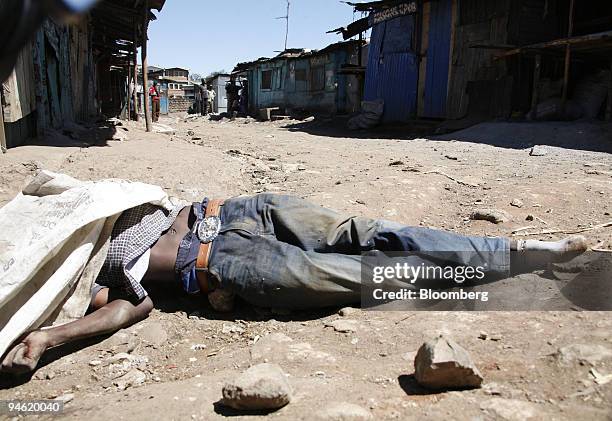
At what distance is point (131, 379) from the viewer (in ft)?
6.10

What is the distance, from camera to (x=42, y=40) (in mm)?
6980

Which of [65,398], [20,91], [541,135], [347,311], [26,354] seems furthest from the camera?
[541,135]

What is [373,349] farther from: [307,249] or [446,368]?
[307,249]

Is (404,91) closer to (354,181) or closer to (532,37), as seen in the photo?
(532,37)

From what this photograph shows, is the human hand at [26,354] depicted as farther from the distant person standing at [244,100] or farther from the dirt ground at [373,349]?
the distant person standing at [244,100]

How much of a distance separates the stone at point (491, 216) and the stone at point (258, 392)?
7.84 ft

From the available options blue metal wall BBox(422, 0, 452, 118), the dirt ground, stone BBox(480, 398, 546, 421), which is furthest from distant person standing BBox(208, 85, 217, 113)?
stone BBox(480, 398, 546, 421)

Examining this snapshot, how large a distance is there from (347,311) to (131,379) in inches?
36.3

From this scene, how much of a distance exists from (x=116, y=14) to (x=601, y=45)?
9299mm

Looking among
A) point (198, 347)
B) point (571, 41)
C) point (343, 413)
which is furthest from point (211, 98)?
point (343, 413)

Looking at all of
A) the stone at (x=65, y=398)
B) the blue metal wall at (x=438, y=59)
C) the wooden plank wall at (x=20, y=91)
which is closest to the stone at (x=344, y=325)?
the stone at (x=65, y=398)

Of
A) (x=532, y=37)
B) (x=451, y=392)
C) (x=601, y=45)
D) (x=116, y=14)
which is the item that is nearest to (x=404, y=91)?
(x=532, y=37)

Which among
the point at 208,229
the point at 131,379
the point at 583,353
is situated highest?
the point at 208,229

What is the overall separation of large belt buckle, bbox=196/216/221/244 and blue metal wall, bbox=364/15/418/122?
35.8 ft
